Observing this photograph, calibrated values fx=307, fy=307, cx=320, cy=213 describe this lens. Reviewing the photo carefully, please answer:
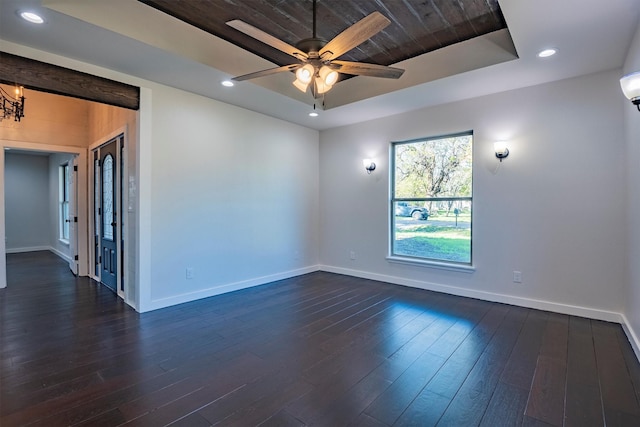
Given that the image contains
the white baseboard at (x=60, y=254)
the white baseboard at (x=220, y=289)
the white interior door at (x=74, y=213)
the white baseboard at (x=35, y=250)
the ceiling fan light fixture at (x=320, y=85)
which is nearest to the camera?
the ceiling fan light fixture at (x=320, y=85)

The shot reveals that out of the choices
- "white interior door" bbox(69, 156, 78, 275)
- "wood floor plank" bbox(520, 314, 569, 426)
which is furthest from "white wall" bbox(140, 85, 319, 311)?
"wood floor plank" bbox(520, 314, 569, 426)

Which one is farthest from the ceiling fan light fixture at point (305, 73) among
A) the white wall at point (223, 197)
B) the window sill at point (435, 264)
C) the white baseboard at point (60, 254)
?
the white baseboard at point (60, 254)

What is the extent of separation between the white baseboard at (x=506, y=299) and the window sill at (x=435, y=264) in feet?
0.86

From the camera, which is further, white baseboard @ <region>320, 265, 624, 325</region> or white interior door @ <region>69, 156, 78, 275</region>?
white interior door @ <region>69, 156, 78, 275</region>

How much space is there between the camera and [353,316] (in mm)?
3529

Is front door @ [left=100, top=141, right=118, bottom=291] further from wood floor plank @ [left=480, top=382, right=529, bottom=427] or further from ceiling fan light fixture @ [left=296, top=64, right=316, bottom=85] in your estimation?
wood floor plank @ [left=480, top=382, right=529, bottom=427]

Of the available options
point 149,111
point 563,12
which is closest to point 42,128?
point 149,111

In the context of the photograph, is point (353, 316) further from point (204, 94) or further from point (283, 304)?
point (204, 94)

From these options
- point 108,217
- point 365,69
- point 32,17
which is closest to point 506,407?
point 365,69

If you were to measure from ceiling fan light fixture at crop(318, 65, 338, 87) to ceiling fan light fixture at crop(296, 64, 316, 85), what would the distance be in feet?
0.25

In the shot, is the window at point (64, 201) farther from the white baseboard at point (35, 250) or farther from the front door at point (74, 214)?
the front door at point (74, 214)

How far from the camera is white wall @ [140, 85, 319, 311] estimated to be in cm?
382

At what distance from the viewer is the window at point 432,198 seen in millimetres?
4371

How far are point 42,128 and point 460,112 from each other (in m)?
6.66
